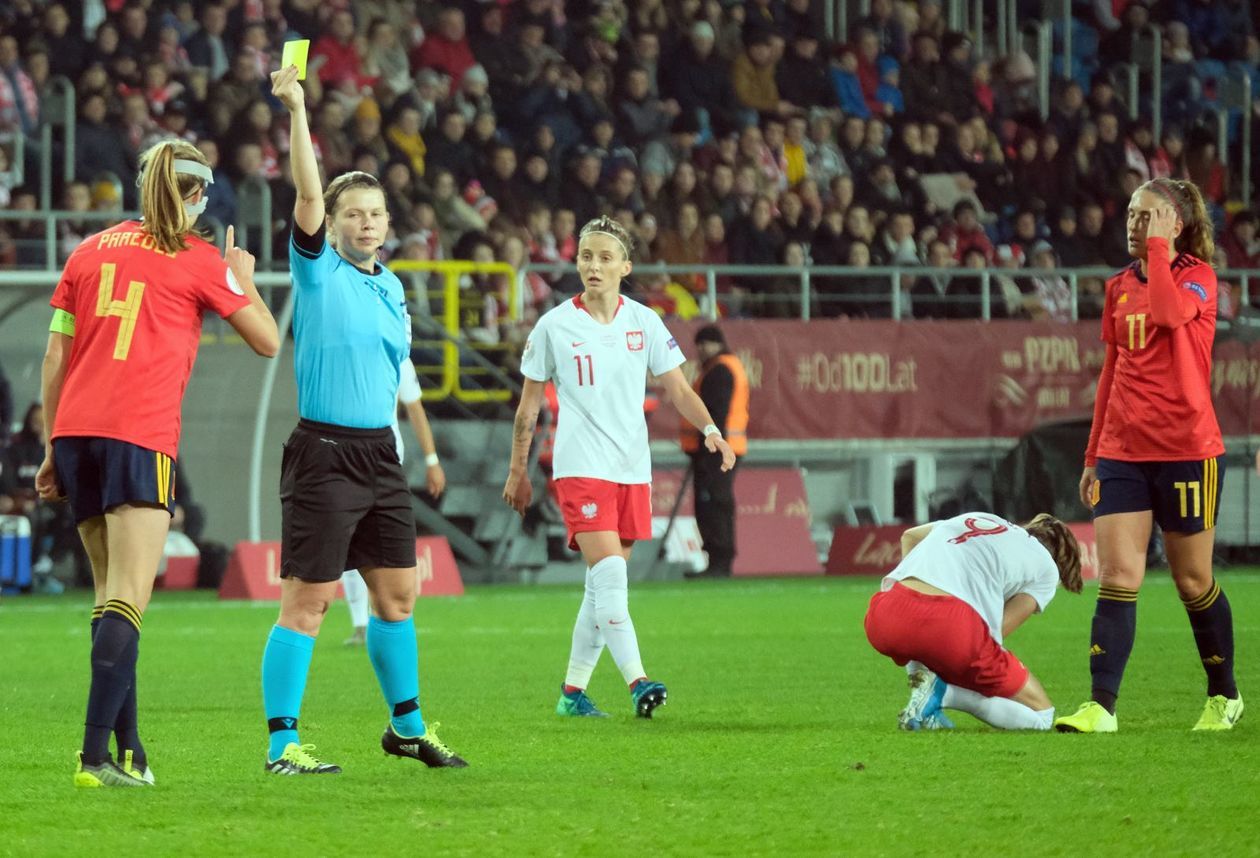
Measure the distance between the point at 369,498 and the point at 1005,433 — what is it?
15409 millimetres

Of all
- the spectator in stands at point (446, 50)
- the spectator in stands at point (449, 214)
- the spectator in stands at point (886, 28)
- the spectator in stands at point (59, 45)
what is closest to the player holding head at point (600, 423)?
the spectator in stands at point (449, 214)

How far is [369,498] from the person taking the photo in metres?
6.90

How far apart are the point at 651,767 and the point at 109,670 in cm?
191

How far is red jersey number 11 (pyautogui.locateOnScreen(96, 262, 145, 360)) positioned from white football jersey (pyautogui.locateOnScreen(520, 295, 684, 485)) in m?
3.14

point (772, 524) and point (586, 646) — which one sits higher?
point (586, 646)

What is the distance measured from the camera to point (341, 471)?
6.84 m

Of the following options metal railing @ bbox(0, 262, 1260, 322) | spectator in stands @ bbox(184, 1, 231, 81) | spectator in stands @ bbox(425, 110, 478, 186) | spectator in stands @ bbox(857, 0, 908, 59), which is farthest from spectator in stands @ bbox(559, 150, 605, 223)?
spectator in stands @ bbox(857, 0, 908, 59)

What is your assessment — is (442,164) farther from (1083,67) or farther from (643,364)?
(643,364)

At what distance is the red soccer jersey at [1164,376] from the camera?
8.28 m

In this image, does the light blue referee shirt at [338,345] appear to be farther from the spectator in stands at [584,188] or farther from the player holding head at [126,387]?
the spectator in stands at [584,188]

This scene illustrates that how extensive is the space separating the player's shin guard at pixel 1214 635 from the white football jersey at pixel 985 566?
60 cm

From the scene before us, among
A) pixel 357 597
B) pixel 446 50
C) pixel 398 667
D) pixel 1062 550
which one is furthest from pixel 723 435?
pixel 398 667

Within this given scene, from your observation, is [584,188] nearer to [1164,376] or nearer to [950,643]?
[1164,376]

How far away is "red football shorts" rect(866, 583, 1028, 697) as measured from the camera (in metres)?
→ 8.12
